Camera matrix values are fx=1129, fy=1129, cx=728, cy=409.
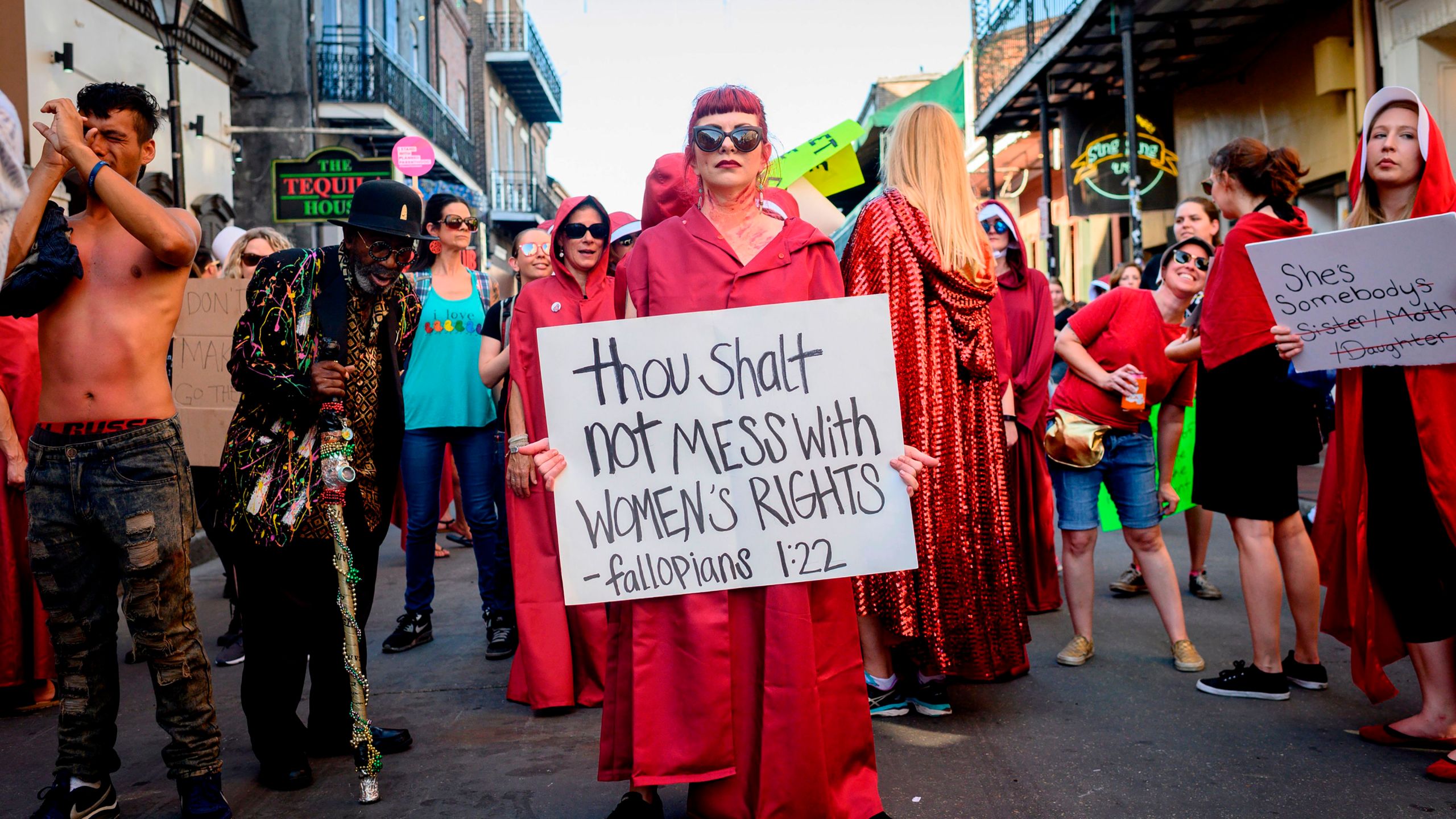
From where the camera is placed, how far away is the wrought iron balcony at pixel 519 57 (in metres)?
37.9

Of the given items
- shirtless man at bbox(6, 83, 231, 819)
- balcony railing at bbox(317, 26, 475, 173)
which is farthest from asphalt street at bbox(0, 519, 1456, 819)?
balcony railing at bbox(317, 26, 475, 173)

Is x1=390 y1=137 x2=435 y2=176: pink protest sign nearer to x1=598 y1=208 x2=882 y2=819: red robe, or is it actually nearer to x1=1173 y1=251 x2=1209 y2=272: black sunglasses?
x1=1173 y1=251 x2=1209 y2=272: black sunglasses

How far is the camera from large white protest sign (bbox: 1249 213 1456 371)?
11.5 ft

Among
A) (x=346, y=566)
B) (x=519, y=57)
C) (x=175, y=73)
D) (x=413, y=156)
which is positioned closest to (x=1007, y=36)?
(x=413, y=156)

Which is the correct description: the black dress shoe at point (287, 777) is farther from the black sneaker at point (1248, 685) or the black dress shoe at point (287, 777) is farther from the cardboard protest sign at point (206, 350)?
the black sneaker at point (1248, 685)

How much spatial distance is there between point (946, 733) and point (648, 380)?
1931mm

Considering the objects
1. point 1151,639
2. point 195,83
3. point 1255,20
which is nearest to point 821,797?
point 1151,639

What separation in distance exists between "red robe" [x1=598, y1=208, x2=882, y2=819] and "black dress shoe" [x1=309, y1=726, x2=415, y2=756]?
4.17 feet

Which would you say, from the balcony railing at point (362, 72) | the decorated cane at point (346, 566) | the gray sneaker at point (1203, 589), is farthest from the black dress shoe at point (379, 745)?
the balcony railing at point (362, 72)

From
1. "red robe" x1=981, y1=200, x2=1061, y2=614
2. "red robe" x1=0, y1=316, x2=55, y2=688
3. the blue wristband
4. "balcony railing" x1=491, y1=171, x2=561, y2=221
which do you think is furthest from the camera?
"balcony railing" x1=491, y1=171, x2=561, y2=221

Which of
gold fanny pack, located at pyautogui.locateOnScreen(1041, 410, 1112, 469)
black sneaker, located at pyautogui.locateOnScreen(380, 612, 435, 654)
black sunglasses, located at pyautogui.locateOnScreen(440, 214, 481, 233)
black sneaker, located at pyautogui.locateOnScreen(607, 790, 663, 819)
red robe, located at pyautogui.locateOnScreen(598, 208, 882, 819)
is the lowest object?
black sneaker, located at pyautogui.locateOnScreen(607, 790, 663, 819)

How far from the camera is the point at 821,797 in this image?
2.78 metres

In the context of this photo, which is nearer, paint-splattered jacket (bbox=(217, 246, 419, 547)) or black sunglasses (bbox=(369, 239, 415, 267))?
paint-splattered jacket (bbox=(217, 246, 419, 547))

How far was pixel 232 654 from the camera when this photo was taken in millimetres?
5516
